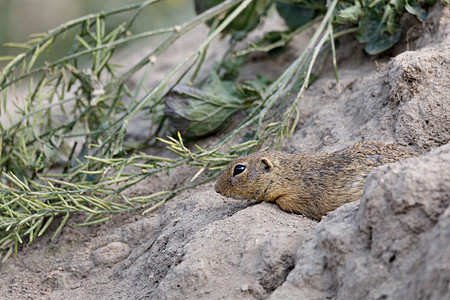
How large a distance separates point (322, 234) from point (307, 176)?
3.77 ft

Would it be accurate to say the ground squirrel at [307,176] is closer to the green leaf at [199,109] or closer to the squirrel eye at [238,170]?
the squirrel eye at [238,170]

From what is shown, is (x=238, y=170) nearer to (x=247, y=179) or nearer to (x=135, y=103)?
(x=247, y=179)

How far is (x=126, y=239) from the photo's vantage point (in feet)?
14.1

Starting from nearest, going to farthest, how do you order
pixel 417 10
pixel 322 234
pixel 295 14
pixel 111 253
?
pixel 322 234 → pixel 111 253 → pixel 417 10 → pixel 295 14

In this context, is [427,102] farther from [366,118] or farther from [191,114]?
[191,114]

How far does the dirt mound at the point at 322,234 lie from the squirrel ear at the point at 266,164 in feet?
0.95

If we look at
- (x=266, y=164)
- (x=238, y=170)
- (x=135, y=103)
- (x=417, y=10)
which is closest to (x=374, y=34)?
(x=417, y=10)

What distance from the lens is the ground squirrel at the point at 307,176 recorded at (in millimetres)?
3605

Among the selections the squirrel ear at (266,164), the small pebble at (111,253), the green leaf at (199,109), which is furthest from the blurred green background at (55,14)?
the squirrel ear at (266,164)

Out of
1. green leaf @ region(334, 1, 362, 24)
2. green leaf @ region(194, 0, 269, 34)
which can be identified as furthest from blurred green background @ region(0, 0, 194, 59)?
green leaf @ region(334, 1, 362, 24)

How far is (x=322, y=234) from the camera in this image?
9.07ft

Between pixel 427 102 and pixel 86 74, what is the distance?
278 centimetres

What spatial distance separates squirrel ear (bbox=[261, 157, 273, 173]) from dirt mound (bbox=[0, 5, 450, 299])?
11.4 inches

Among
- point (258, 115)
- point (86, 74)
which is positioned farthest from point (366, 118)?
point (86, 74)
